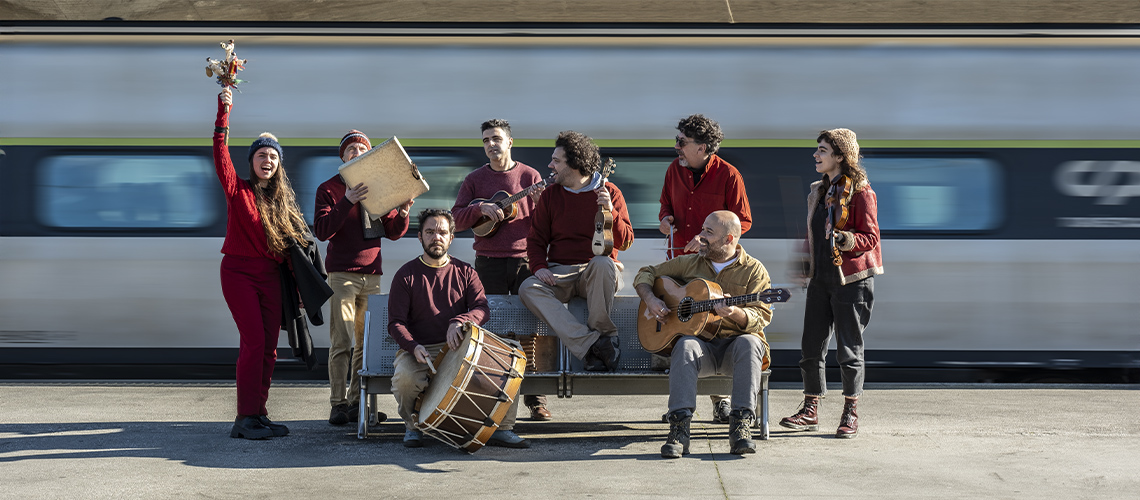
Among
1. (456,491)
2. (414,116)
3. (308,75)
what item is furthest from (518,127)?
(456,491)

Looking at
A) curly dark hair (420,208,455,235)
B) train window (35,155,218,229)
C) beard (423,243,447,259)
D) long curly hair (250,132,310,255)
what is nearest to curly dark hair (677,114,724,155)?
curly dark hair (420,208,455,235)

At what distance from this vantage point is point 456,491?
15.3 feet

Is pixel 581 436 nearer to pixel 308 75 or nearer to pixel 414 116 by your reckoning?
pixel 414 116

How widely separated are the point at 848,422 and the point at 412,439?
2.38m

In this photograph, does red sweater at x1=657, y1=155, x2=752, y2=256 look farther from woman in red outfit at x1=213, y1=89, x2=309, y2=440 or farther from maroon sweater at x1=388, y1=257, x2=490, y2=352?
woman in red outfit at x1=213, y1=89, x2=309, y2=440

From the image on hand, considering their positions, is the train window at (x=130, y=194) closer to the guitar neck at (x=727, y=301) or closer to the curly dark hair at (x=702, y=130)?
the curly dark hair at (x=702, y=130)

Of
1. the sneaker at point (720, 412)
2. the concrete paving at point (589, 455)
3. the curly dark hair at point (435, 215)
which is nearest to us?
the concrete paving at point (589, 455)

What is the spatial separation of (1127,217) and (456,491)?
5725mm

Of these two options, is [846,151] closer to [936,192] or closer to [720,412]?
[720,412]

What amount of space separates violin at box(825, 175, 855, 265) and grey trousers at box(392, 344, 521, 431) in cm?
189

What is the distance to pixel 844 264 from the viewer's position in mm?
6000

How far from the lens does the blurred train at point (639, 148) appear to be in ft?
25.9

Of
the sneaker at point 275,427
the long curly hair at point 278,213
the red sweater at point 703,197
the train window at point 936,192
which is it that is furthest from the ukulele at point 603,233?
the train window at point 936,192

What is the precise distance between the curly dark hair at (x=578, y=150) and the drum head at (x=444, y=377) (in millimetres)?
1294
